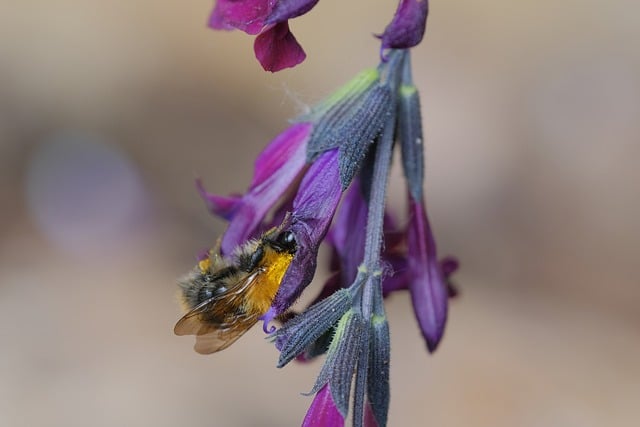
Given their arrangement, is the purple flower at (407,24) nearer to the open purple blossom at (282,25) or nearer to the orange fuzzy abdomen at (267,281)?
the open purple blossom at (282,25)

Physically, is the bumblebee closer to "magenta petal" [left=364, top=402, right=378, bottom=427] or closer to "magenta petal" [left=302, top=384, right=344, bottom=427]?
"magenta petal" [left=302, top=384, right=344, bottom=427]

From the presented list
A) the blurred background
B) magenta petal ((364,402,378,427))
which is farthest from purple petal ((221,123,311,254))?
the blurred background

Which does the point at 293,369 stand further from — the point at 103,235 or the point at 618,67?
the point at 618,67

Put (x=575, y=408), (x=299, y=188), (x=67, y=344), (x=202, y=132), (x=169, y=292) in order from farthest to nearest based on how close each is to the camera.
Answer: (x=202, y=132)
(x=169, y=292)
(x=67, y=344)
(x=575, y=408)
(x=299, y=188)

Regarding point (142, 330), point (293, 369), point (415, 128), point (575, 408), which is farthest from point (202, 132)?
point (415, 128)

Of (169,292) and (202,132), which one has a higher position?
(202,132)
